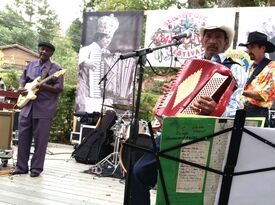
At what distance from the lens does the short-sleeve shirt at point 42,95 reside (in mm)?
Answer: 5148

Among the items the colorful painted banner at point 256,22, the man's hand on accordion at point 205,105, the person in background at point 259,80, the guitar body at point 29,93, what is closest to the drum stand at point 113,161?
the guitar body at point 29,93

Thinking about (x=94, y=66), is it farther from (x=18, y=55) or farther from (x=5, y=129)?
(x=18, y=55)

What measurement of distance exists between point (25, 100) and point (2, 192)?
51.6 inches

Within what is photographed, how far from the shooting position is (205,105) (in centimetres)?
223

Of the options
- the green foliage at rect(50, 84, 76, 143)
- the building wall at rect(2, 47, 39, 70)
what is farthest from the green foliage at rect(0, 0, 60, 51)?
the green foliage at rect(50, 84, 76, 143)

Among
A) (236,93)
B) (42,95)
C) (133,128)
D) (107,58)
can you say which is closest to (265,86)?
(236,93)

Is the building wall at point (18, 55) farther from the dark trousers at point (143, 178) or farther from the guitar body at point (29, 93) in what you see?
the dark trousers at point (143, 178)

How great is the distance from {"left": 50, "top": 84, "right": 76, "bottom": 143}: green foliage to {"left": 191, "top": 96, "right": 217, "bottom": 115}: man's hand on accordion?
699cm

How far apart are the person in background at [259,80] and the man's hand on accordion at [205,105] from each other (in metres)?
1.37

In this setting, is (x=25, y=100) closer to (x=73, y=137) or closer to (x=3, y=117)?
(x=3, y=117)

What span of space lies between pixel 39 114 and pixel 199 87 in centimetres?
327

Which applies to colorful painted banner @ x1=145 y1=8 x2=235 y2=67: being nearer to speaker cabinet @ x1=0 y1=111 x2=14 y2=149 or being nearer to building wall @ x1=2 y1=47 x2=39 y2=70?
speaker cabinet @ x1=0 y1=111 x2=14 y2=149

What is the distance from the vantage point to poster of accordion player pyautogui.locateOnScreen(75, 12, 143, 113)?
7164mm

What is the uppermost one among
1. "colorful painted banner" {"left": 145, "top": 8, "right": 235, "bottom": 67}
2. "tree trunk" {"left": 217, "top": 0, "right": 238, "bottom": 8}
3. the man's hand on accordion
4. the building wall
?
the building wall
